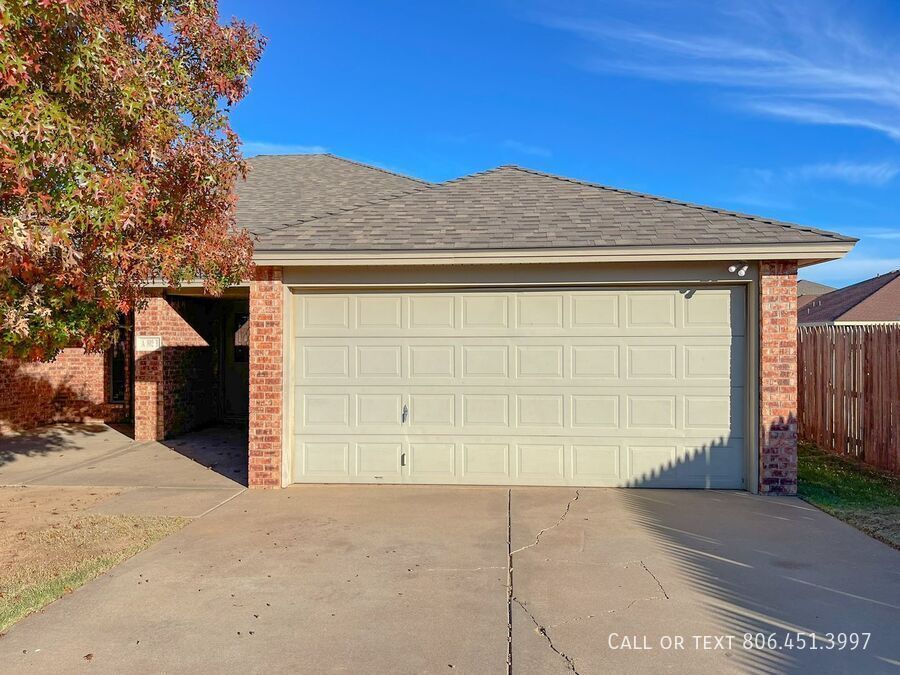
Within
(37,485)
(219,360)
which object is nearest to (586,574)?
(37,485)

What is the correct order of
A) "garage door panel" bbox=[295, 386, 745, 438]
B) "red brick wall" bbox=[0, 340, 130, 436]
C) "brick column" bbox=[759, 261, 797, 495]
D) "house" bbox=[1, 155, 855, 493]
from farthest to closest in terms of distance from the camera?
"red brick wall" bbox=[0, 340, 130, 436]
"garage door panel" bbox=[295, 386, 745, 438]
"house" bbox=[1, 155, 855, 493]
"brick column" bbox=[759, 261, 797, 495]

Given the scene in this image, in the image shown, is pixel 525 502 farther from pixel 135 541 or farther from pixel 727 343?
pixel 135 541

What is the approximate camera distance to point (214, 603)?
4.43 meters

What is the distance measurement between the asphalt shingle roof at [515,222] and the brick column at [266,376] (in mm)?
619

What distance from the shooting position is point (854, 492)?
748cm

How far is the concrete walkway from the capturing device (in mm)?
7250

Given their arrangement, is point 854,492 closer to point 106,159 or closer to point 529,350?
point 529,350

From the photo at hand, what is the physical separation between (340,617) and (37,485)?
6.02 meters

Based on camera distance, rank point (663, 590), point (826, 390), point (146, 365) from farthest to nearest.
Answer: point (146, 365) < point (826, 390) < point (663, 590)

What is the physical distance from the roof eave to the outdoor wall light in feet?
0.65

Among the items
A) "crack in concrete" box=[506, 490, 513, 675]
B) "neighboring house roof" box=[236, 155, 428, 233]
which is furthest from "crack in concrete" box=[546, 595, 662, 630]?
"neighboring house roof" box=[236, 155, 428, 233]

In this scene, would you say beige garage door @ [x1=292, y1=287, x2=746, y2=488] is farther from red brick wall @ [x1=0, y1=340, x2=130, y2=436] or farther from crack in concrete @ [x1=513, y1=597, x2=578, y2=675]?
red brick wall @ [x1=0, y1=340, x2=130, y2=436]

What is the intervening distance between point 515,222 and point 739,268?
111 inches

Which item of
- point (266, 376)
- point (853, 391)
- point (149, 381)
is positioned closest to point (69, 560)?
point (266, 376)
